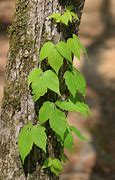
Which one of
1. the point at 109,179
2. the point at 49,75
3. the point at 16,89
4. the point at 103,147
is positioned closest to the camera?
the point at 49,75

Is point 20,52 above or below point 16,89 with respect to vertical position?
above

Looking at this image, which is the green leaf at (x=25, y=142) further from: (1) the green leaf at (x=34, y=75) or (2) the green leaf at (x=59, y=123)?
(1) the green leaf at (x=34, y=75)

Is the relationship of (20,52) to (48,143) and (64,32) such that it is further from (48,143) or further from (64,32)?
(48,143)

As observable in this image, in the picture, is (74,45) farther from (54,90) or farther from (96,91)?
(96,91)

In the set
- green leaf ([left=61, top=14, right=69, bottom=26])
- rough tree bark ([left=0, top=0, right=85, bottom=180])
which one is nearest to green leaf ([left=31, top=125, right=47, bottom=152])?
rough tree bark ([left=0, top=0, right=85, bottom=180])

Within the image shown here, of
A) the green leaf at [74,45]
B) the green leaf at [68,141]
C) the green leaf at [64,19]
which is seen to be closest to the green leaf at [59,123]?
the green leaf at [68,141]

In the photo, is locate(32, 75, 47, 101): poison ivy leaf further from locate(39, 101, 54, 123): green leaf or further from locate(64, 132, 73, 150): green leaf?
locate(64, 132, 73, 150): green leaf

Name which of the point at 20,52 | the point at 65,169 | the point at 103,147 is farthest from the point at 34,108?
the point at 103,147
